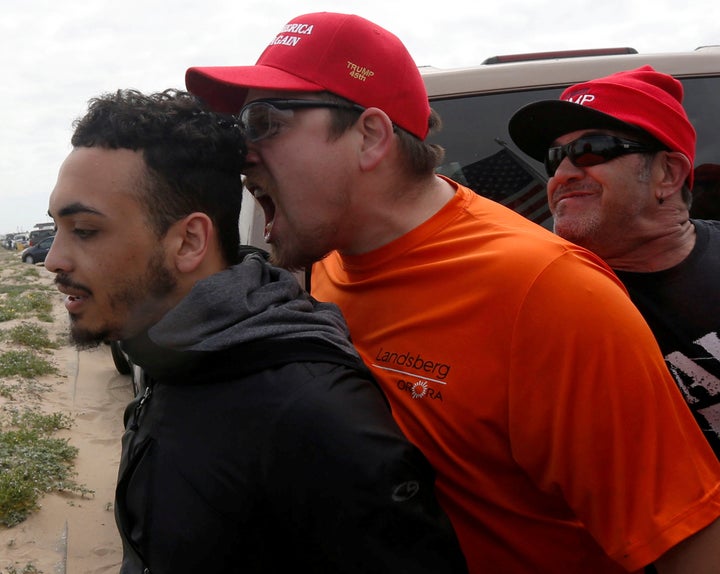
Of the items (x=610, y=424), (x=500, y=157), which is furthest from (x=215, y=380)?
(x=500, y=157)

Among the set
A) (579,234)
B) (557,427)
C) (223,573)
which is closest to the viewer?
(223,573)

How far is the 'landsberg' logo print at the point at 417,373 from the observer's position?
1597 millimetres

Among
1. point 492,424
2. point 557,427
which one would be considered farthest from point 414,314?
point 557,427

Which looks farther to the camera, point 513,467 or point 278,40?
point 278,40

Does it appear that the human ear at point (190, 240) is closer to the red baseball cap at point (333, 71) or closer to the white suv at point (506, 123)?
the red baseball cap at point (333, 71)

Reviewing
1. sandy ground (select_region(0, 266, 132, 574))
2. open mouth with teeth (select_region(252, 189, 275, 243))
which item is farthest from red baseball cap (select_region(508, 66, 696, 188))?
sandy ground (select_region(0, 266, 132, 574))

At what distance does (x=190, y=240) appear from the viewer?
5.49ft

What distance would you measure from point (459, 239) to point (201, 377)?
2.26ft

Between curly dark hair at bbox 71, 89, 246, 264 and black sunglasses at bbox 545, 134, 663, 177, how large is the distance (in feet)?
3.31

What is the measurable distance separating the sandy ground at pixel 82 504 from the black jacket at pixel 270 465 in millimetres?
3472

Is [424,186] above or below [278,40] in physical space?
below

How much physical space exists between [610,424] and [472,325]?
35 centimetres

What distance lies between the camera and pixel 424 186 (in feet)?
6.39

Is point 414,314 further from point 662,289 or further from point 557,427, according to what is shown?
point 662,289
